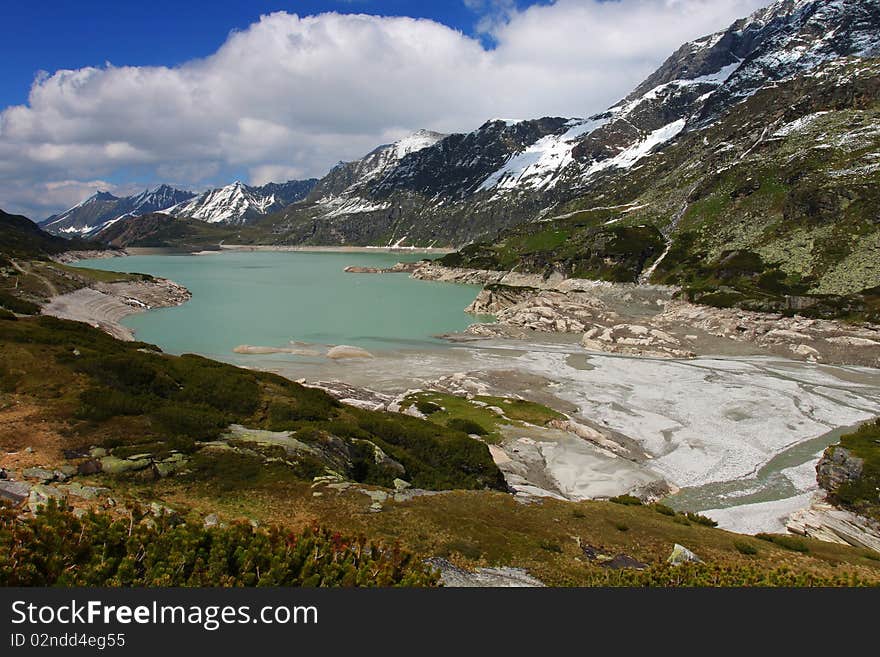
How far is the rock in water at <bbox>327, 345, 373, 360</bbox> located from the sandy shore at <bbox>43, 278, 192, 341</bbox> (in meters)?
36.9

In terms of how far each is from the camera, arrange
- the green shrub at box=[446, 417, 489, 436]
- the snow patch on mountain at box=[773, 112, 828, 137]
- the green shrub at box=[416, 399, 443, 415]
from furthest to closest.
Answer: the snow patch on mountain at box=[773, 112, 828, 137]
the green shrub at box=[416, 399, 443, 415]
the green shrub at box=[446, 417, 489, 436]

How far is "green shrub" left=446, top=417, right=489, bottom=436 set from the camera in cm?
3869

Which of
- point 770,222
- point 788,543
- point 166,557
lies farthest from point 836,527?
point 770,222

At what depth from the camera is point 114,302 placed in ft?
364

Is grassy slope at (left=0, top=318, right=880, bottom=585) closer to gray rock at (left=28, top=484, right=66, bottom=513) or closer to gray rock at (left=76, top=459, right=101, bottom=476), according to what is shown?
gray rock at (left=76, top=459, right=101, bottom=476)

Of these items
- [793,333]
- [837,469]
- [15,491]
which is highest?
[15,491]

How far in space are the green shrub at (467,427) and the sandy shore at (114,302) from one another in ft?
219

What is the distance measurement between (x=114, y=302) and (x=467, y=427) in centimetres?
10708

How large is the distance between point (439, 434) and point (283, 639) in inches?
929

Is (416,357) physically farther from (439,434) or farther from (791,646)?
(791,646)

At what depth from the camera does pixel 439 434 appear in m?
30.5

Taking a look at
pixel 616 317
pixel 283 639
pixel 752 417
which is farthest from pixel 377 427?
pixel 616 317

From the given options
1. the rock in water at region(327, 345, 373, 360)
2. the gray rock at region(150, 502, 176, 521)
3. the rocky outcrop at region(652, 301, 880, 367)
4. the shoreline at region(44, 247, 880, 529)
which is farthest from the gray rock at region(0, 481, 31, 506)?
the rocky outcrop at region(652, 301, 880, 367)

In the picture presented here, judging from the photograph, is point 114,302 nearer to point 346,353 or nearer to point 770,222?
point 346,353
